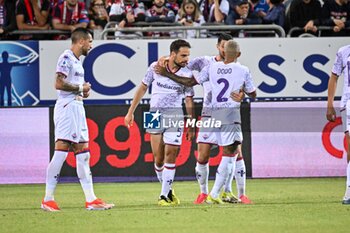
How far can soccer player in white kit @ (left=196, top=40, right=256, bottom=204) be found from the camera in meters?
12.4

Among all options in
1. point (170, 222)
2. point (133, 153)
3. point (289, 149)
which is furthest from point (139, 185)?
point (170, 222)

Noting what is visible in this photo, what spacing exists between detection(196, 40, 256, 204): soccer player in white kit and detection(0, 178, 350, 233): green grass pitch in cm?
50

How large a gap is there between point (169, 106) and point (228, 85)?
952mm

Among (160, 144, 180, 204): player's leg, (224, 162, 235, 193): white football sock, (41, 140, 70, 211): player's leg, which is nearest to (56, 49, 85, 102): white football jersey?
(41, 140, 70, 211): player's leg

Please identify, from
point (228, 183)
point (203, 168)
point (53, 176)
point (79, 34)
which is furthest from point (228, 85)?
point (53, 176)

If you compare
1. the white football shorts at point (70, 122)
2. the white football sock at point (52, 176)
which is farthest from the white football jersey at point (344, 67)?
the white football sock at point (52, 176)

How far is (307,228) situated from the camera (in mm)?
9578

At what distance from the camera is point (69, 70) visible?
11.9 metres

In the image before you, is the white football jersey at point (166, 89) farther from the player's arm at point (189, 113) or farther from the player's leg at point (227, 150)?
the player's leg at point (227, 150)

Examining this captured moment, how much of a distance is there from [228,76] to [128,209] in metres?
2.25

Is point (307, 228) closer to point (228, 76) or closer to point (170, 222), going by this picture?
point (170, 222)

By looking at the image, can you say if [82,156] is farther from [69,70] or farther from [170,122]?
[170,122]

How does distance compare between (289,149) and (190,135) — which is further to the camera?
(289,149)

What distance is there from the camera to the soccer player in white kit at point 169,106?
41.6 feet
